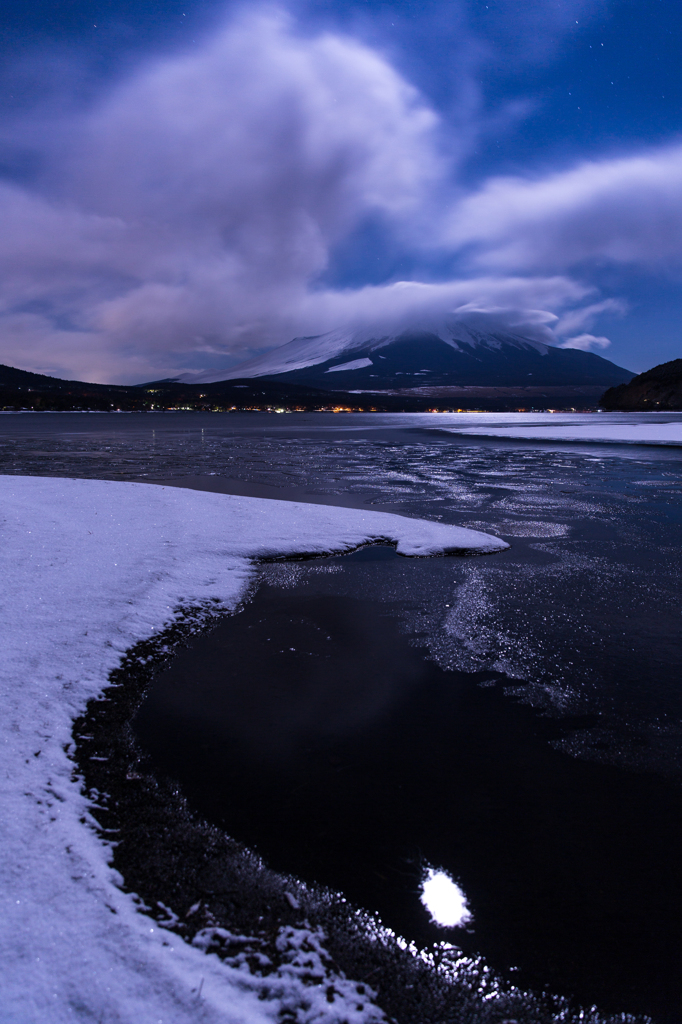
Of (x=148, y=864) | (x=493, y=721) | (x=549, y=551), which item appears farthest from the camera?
(x=549, y=551)

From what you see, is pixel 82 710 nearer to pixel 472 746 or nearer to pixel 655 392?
pixel 472 746

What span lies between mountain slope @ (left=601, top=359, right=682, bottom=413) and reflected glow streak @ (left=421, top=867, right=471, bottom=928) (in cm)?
13029

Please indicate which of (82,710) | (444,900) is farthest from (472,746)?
(82,710)

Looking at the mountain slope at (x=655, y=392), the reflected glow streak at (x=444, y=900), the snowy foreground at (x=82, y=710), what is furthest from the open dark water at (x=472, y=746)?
the mountain slope at (x=655, y=392)

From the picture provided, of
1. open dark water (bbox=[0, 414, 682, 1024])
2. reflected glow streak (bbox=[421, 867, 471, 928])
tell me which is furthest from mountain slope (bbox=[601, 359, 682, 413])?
→ reflected glow streak (bbox=[421, 867, 471, 928])

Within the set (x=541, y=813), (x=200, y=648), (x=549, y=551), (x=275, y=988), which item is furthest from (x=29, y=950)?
(x=549, y=551)

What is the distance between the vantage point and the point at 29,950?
1.76 meters

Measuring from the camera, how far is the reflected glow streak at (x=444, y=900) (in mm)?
2045

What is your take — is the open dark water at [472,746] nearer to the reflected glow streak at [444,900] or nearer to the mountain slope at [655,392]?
the reflected glow streak at [444,900]

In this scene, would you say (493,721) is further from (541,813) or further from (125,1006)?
(125,1006)

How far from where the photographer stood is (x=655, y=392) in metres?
117

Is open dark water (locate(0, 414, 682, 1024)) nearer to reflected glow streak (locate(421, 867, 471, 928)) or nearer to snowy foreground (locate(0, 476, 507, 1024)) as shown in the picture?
reflected glow streak (locate(421, 867, 471, 928))

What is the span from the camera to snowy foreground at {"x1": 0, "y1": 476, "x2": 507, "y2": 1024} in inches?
66.1

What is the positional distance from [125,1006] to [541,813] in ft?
6.45
